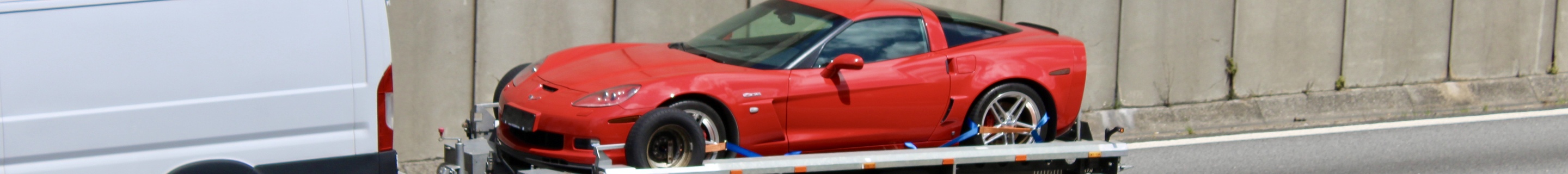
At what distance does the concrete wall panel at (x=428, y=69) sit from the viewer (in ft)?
25.7

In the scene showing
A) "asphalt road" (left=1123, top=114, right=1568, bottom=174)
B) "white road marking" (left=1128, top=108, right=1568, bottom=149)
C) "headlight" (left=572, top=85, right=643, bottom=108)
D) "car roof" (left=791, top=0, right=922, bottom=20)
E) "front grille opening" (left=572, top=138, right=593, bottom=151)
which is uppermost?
"car roof" (left=791, top=0, right=922, bottom=20)

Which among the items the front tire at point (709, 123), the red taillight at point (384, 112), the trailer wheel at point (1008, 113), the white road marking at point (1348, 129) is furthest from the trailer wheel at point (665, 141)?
the white road marking at point (1348, 129)

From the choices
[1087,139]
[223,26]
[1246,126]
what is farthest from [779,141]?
[1246,126]

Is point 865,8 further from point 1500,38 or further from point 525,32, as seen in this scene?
point 1500,38

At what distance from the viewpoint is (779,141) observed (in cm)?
560

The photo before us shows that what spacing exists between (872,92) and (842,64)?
284mm

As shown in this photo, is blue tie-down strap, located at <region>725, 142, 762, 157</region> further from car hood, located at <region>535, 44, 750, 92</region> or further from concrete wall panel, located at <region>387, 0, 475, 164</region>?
concrete wall panel, located at <region>387, 0, 475, 164</region>

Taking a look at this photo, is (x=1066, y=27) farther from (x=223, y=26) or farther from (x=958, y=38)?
(x=223, y=26)

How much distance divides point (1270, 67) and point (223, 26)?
8.84m

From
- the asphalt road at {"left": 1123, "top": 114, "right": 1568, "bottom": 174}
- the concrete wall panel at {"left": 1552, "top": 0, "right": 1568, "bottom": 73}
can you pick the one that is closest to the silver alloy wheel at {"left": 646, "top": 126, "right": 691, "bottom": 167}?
the asphalt road at {"left": 1123, "top": 114, "right": 1568, "bottom": 174}

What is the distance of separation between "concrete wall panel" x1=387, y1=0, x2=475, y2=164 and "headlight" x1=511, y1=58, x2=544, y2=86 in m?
1.87

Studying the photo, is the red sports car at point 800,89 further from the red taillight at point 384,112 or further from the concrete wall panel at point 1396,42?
the concrete wall panel at point 1396,42

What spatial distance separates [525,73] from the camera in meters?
5.95

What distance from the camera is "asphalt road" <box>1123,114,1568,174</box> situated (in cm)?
803
